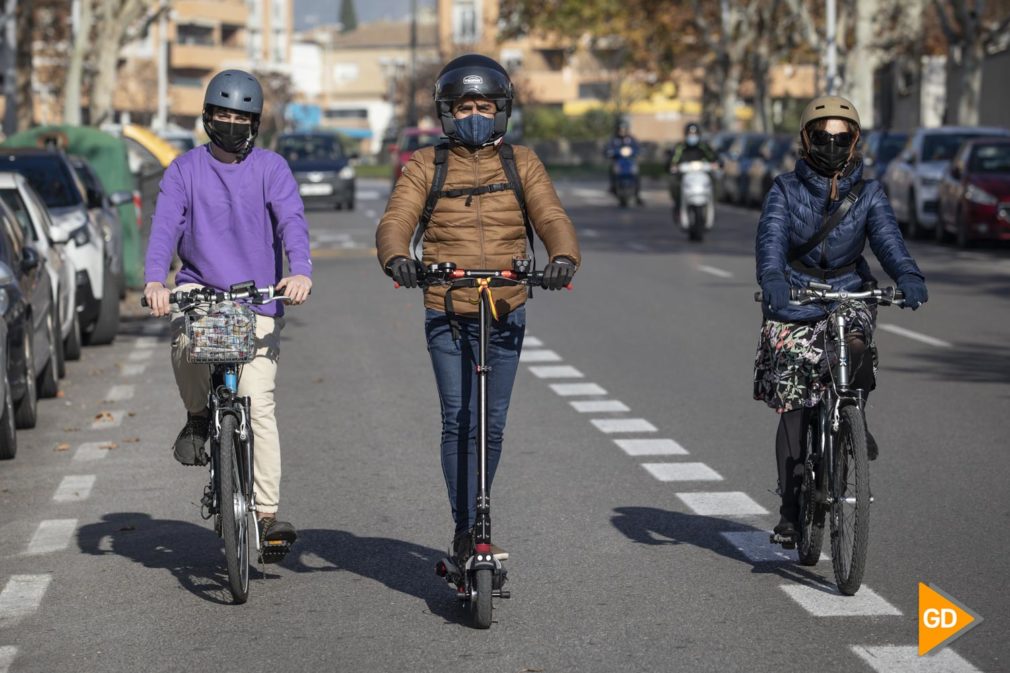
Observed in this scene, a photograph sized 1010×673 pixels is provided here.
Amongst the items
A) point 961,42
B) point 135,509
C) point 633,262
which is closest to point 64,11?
point 961,42

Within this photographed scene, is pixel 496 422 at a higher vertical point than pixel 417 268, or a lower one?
lower

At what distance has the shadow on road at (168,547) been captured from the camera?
7.82 metres

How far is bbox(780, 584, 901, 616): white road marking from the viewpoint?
707 centimetres

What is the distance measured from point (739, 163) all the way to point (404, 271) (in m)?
41.1

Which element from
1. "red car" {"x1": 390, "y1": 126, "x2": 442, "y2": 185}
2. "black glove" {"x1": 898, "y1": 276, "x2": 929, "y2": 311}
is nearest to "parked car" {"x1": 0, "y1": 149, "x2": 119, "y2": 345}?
"black glove" {"x1": 898, "y1": 276, "x2": 929, "y2": 311}

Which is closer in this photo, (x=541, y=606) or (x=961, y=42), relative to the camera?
(x=541, y=606)

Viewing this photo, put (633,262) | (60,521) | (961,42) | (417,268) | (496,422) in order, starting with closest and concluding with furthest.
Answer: (417,268), (496,422), (60,521), (633,262), (961,42)

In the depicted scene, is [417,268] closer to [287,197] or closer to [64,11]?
[287,197]

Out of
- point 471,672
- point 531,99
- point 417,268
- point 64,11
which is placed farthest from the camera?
point 531,99

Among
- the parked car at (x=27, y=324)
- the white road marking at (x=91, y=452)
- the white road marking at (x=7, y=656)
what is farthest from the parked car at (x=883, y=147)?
the white road marking at (x=7, y=656)

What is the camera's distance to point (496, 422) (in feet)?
23.7

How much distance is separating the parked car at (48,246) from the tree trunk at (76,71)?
31687mm

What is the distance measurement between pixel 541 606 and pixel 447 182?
1441 mm

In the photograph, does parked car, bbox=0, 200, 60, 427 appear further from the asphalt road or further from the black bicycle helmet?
the black bicycle helmet
